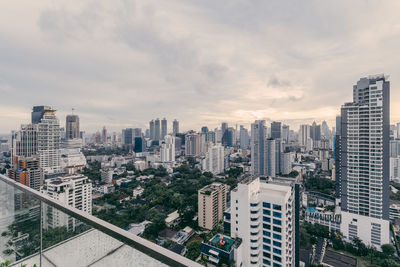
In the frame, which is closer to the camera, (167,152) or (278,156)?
(278,156)

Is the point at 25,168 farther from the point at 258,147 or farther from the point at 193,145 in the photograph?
the point at 193,145

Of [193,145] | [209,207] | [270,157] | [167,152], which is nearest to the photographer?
[209,207]

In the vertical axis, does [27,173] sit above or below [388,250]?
above

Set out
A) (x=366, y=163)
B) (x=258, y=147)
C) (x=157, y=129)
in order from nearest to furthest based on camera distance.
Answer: (x=366, y=163), (x=258, y=147), (x=157, y=129)

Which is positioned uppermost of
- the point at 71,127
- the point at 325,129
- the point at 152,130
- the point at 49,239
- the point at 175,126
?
the point at 175,126

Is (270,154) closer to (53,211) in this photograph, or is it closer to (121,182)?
(121,182)

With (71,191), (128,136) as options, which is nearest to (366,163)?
(71,191)

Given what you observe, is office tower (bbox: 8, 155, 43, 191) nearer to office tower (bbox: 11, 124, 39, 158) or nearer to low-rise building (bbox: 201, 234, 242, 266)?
office tower (bbox: 11, 124, 39, 158)

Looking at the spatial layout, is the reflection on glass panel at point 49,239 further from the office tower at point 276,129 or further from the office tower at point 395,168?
the office tower at point 276,129
